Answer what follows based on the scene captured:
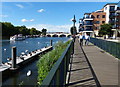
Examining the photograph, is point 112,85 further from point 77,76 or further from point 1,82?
point 1,82

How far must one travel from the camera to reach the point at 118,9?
6462cm

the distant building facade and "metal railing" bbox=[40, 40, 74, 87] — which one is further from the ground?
the distant building facade

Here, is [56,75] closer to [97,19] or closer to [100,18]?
[97,19]

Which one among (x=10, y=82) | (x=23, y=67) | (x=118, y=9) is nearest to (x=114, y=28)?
(x=118, y=9)

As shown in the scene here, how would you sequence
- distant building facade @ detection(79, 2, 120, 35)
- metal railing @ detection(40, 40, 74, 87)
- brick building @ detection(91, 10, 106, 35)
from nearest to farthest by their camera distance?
metal railing @ detection(40, 40, 74, 87) < distant building facade @ detection(79, 2, 120, 35) < brick building @ detection(91, 10, 106, 35)

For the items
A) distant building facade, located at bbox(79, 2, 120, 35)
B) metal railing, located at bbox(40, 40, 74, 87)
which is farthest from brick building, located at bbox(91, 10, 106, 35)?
metal railing, located at bbox(40, 40, 74, 87)

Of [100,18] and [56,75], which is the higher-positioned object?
[100,18]

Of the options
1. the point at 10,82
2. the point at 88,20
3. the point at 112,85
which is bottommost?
the point at 10,82

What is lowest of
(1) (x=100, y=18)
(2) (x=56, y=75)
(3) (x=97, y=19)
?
(2) (x=56, y=75)

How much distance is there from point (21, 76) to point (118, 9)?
196 feet

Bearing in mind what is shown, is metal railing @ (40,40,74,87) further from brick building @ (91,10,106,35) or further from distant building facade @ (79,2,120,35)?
brick building @ (91,10,106,35)

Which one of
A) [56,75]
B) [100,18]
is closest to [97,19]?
[100,18]

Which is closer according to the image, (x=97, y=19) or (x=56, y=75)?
(x=56, y=75)

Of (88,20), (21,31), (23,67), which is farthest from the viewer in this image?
(21,31)
